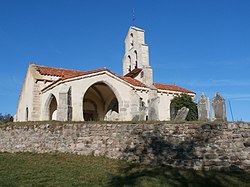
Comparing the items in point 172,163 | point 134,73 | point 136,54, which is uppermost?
point 136,54

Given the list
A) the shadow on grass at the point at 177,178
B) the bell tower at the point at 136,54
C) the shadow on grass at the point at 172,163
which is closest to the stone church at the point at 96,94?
the bell tower at the point at 136,54

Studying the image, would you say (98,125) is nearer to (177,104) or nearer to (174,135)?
(174,135)

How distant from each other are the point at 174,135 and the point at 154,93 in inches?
660

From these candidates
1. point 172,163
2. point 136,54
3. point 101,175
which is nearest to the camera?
point 101,175

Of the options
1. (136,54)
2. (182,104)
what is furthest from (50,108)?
(136,54)

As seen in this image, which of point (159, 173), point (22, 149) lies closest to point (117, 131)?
point (159, 173)

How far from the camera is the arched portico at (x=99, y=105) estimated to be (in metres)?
29.1

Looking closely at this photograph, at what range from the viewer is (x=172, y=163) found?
36.8ft

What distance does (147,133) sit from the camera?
1216 cm

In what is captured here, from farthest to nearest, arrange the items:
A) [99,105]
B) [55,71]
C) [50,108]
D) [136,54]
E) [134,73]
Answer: [136,54], [134,73], [99,105], [55,71], [50,108]

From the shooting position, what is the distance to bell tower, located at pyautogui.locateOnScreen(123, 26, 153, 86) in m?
30.9

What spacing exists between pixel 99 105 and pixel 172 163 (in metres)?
19.3

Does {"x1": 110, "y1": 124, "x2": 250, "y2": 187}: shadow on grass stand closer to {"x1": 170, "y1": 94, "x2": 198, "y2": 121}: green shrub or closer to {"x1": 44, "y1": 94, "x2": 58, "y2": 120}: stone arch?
{"x1": 44, "y1": 94, "x2": 58, "y2": 120}: stone arch

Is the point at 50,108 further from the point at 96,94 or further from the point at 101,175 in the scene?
the point at 101,175
